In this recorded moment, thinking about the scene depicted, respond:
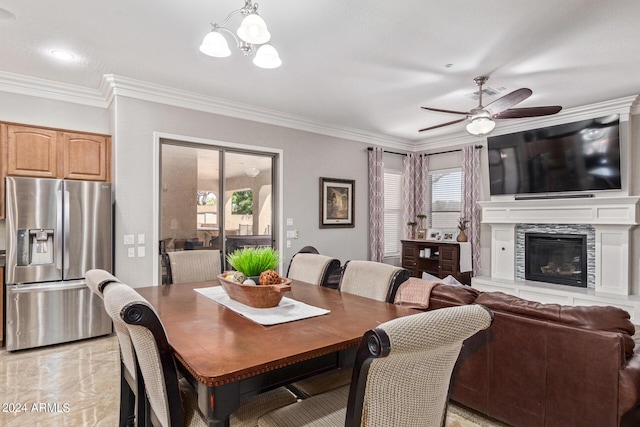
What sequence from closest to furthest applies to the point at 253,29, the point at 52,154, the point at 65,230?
the point at 253,29 → the point at 65,230 → the point at 52,154

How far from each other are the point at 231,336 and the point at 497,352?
1511 mm

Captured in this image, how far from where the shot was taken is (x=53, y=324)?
3502 mm

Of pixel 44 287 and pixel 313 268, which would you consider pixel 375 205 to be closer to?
pixel 313 268

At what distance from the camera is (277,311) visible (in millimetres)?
1801

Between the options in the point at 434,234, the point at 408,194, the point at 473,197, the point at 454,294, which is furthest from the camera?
the point at 408,194

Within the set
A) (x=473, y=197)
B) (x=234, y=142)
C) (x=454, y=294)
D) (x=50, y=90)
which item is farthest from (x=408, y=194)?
(x=50, y=90)

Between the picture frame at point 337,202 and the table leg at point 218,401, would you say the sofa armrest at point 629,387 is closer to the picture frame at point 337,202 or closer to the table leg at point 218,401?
the table leg at point 218,401

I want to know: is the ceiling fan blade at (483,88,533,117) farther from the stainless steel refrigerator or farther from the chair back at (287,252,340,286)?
the stainless steel refrigerator

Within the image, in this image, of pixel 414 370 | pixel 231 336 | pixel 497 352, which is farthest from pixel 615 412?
pixel 231 336

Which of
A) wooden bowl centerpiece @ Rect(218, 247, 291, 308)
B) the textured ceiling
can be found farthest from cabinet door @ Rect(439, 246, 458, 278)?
wooden bowl centerpiece @ Rect(218, 247, 291, 308)

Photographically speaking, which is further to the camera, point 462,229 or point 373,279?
point 462,229

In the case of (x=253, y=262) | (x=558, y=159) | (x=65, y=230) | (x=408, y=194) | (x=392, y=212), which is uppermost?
(x=558, y=159)

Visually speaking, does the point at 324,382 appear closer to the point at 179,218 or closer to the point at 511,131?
the point at 179,218

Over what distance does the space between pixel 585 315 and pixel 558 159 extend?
3.98 meters
